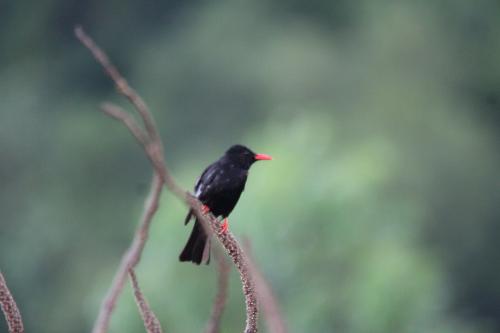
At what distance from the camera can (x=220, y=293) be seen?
2.20 metres

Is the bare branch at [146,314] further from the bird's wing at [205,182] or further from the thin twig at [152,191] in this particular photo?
the bird's wing at [205,182]

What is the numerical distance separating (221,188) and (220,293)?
4.53 meters

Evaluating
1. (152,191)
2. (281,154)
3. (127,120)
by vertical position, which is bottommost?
(281,154)

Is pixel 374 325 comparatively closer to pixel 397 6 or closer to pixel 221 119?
pixel 221 119

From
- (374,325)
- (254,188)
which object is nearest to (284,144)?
(254,188)

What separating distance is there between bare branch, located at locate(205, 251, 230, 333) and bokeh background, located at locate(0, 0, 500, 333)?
1642 centimetres

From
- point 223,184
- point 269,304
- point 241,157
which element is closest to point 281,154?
point 241,157

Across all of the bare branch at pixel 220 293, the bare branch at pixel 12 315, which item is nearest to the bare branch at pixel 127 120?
the bare branch at pixel 220 293

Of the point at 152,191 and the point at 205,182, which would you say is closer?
the point at 152,191

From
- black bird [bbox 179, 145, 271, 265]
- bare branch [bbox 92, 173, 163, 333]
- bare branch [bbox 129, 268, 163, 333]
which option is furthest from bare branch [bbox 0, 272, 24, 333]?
black bird [bbox 179, 145, 271, 265]

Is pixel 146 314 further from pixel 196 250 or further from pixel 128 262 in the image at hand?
pixel 196 250

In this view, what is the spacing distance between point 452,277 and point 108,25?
95.5ft

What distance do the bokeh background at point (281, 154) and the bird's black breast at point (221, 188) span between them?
38.8ft

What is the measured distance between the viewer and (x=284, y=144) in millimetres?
25625
